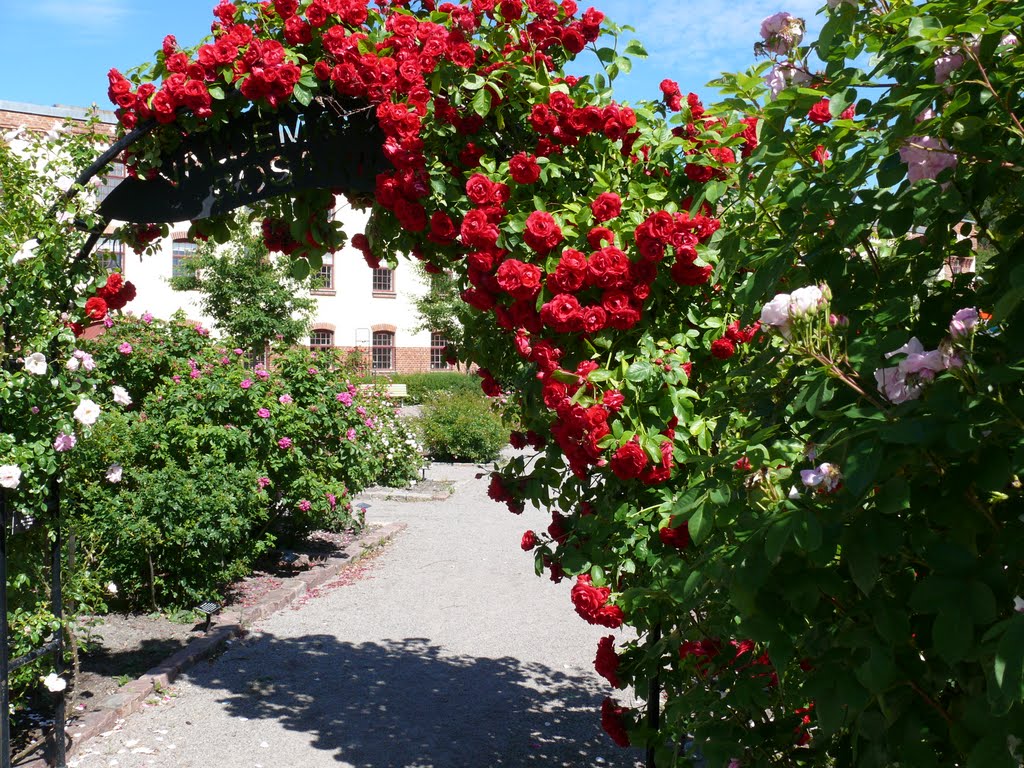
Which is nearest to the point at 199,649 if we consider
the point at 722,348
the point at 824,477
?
the point at 722,348

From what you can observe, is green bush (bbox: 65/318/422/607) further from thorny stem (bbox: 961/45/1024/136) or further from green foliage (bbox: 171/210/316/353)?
green foliage (bbox: 171/210/316/353)

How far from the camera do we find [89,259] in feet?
12.9

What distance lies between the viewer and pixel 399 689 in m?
5.51

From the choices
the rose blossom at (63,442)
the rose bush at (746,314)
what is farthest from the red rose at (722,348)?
the rose blossom at (63,442)

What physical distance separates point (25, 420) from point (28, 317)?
17.1 inches

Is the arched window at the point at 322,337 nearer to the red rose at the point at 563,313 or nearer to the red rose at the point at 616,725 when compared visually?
the red rose at the point at 616,725

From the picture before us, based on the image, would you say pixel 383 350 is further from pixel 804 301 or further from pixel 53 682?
A: pixel 804 301

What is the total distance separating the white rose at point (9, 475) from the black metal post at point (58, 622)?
411 mm

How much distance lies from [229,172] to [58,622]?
2.13m

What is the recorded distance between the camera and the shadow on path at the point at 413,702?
459 centimetres

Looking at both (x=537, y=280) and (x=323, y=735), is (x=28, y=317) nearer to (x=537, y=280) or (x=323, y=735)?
(x=537, y=280)

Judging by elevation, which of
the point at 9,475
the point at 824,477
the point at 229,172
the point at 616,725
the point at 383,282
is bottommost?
the point at 616,725

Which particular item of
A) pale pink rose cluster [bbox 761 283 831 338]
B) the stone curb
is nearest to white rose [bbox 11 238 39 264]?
the stone curb

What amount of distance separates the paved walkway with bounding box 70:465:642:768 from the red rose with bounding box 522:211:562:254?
2775 mm
